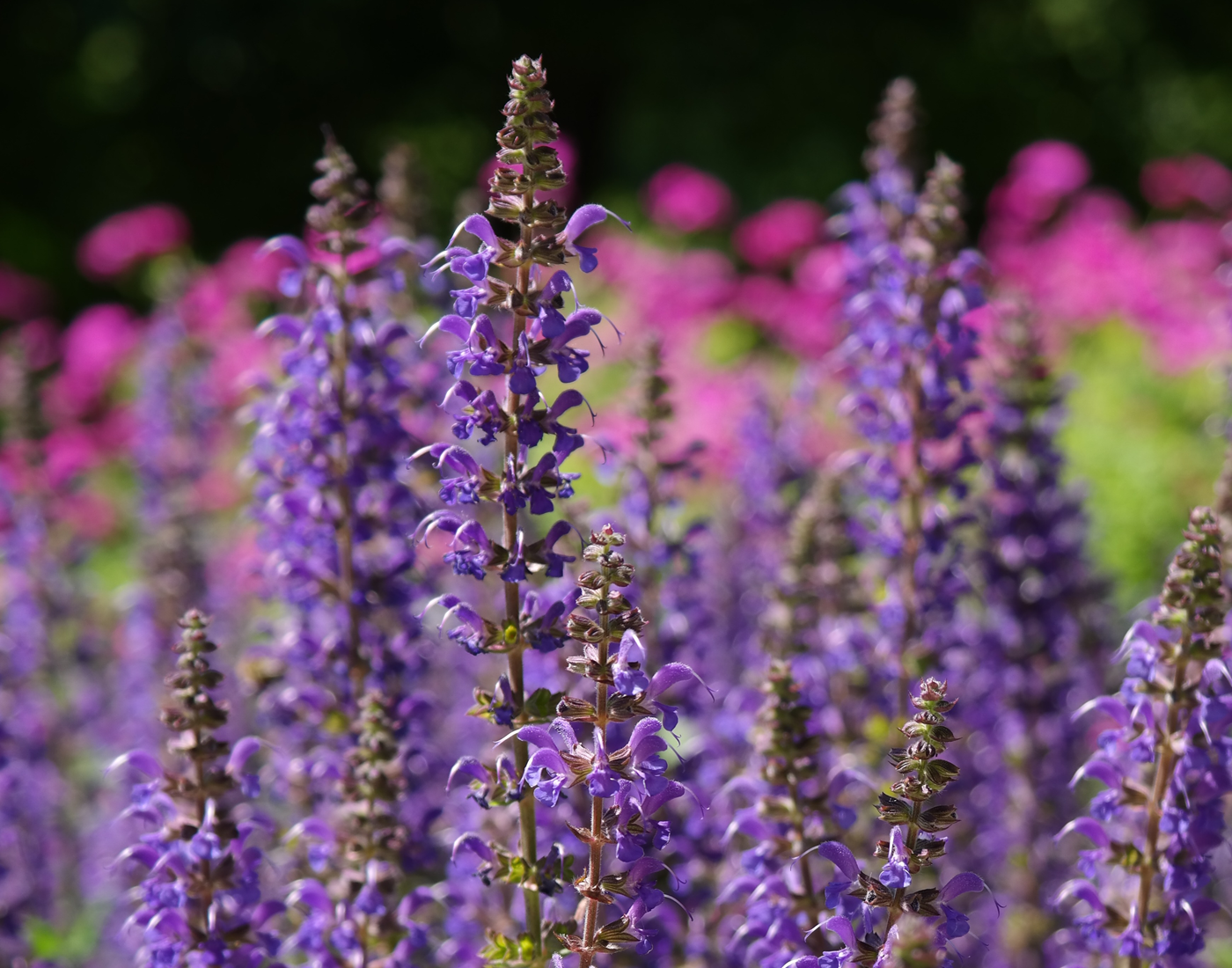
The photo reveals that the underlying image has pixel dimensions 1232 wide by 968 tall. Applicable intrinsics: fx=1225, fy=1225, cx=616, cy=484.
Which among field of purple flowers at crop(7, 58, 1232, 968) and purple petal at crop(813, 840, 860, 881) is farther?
field of purple flowers at crop(7, 58, 1232, 968)

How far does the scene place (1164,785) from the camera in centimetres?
355

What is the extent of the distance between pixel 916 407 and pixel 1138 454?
257 inches

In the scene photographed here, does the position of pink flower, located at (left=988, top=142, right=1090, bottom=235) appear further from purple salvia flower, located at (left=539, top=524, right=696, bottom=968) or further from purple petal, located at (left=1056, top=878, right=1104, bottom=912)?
purple salvia flower, located at (left=539, top=524, right=696, bottom=968)

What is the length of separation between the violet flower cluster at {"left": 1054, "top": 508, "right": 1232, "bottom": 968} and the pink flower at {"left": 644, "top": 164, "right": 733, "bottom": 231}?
13.8 meters

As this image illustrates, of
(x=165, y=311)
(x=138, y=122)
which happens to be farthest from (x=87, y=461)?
(x=138, y=122)

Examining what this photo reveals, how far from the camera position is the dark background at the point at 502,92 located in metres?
21.3

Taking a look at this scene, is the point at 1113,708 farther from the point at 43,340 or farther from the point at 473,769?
the point at 43,340

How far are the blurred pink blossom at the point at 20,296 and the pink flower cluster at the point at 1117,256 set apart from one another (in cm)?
1304

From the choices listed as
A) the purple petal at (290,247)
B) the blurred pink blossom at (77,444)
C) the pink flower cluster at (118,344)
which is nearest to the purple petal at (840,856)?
the purple petal at (290,247)

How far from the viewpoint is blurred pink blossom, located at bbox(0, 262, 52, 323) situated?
16953 millimetres

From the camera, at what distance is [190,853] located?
11.2 ft

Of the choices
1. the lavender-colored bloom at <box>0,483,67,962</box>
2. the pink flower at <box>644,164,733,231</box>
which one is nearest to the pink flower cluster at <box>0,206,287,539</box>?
the lavender-colored bloom at <box>0,483,67,962</box>

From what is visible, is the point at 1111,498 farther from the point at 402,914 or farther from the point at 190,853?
the point at 190,853

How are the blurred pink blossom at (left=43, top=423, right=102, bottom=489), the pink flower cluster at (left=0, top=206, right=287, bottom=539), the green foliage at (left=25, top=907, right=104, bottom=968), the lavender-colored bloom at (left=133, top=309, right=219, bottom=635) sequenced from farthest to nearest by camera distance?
the pink flower cluster at (left=0, top=206, right=287, bottom=539)
the blurred pink blossom at (left=43, top=423, right=102, bottom=489)
the lavender-colored bloom at (left=133, top=309, right=219, bottom=635)
the green foliage at (left=25, top=907, right=104, bottom=968)
